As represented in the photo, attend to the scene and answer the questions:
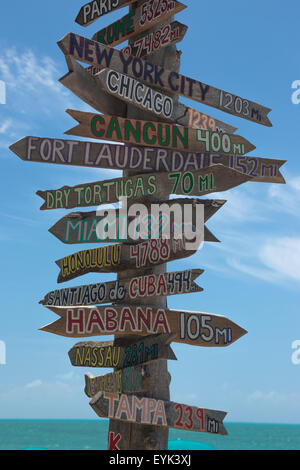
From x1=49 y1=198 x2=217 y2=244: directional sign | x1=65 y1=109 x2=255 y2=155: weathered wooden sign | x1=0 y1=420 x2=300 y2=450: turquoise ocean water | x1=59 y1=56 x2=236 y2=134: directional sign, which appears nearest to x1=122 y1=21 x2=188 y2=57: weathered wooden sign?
x1=59 y1=56 x2=236 y2=134: directional sign

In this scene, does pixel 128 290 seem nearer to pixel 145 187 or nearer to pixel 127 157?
pixel 145 187

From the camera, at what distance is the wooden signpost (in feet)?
22.2

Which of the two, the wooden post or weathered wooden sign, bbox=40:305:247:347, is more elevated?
weathered wooden sign, bbox=40:305:247:347

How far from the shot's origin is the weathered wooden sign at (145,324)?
687cm

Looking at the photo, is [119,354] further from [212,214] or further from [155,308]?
[212,214]

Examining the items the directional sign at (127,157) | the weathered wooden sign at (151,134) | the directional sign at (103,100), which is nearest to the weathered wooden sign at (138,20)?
the directional sign at (103,100)

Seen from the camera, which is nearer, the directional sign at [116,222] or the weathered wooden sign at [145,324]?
the weathered wooden sign at [145,324]

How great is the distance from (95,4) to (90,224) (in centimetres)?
342

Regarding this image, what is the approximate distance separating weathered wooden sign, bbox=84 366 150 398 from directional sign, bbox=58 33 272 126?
352cm

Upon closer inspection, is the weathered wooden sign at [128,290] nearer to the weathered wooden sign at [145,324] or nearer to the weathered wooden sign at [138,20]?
the weathered wooden sign at [145,324]

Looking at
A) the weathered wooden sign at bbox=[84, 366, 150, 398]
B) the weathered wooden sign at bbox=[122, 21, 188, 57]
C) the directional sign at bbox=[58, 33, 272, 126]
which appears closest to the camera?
the weathered wooden sign at bbox=[84, 366, 150, 398]

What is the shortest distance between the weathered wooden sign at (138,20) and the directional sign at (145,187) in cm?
221

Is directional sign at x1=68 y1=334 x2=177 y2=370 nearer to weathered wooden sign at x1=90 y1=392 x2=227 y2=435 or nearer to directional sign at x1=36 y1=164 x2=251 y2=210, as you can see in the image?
weathered wooden sign at x1=90 y1=392 x2=227 y2=435
